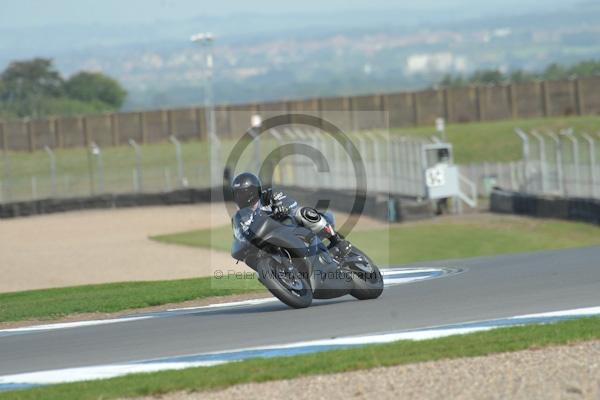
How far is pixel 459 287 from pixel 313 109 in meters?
59.8

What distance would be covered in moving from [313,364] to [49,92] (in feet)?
357

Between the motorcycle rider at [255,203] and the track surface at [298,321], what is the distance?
2.45 ft

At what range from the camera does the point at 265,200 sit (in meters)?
11.0

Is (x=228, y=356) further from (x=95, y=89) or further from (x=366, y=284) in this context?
(x=95, y=89)

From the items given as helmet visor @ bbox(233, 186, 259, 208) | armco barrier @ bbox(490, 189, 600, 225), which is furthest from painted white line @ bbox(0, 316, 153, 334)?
armco barrier @ bbox(490, 189, 600, 225)

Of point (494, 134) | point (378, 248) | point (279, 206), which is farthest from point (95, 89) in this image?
point (279, 206)

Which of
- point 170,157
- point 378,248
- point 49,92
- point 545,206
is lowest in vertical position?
point 378,248

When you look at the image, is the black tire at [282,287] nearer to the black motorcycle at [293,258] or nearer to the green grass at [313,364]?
the black motorcycle at [293,258]

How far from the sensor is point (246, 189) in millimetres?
10812

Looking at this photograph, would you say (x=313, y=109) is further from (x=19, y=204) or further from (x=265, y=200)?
(x=265, y=200)

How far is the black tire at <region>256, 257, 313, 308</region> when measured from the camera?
1065 centimetres

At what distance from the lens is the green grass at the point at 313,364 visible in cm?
796

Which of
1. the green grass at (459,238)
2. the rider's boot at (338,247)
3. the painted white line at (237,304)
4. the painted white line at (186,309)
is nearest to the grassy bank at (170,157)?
the green grass at (459,238)

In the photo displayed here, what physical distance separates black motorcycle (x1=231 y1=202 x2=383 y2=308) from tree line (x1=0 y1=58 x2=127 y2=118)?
87791 mm
